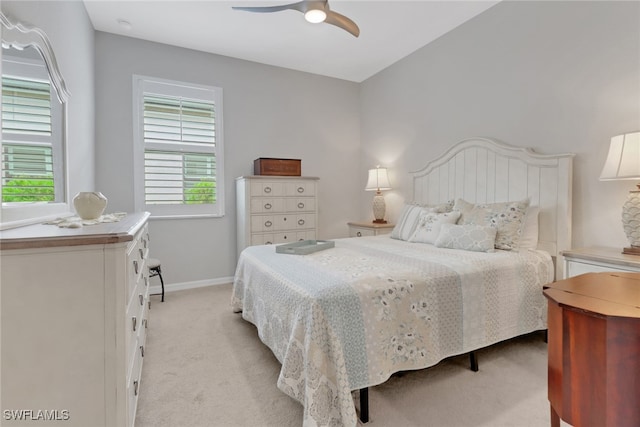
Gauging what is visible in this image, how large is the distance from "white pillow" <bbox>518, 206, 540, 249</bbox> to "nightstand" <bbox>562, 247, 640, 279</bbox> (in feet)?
1.19

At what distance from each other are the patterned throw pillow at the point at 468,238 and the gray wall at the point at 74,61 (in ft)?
9.26

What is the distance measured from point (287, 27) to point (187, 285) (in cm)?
316

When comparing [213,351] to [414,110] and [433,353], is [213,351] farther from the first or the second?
[414,110]

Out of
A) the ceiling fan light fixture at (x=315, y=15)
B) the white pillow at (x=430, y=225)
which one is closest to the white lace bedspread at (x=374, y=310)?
the white pillow at (x=430, y=225)

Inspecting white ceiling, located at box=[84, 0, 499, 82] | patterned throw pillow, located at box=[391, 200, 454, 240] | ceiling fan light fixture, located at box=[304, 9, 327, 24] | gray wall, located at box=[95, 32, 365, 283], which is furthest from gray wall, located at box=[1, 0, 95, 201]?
patterned throw pillow, located at box=[391, 200, 454, 240]

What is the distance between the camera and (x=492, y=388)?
71.3 inches

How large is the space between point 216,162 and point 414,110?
2.58 m

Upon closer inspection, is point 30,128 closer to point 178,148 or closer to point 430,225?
point 178,148

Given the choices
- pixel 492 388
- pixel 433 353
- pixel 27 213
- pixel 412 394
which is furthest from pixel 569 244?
pixel 27 213

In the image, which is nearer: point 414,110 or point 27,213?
point 27,213

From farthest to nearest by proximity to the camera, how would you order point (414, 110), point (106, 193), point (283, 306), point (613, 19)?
point (414, 110), point (106, 193), point (613, 19), point (283, 306)

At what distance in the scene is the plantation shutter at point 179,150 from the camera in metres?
3.65

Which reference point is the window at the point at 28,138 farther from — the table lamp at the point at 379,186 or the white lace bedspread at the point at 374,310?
the table lamp at the point at 379,186

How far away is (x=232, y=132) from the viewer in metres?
4.05
